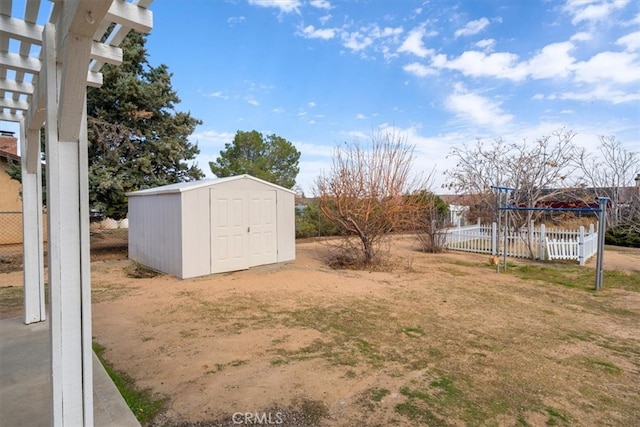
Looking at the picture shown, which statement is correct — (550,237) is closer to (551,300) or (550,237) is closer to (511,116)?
(511,116)

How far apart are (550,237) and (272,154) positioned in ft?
42.7

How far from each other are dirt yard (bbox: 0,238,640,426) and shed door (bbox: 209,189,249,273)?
85 cm

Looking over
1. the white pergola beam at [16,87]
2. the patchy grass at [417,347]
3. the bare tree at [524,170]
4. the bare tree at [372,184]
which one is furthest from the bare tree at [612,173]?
the white pergola beam at [16,87]

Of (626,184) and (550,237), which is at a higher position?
(626,184)

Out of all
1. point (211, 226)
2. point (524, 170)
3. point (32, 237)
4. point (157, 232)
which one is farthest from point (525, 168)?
point (32, 237)

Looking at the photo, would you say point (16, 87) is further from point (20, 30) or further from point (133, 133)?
point (133, 133)

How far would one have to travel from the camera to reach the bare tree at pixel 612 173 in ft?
43.4

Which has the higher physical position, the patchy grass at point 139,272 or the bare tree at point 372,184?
the bare tree at point 372,184

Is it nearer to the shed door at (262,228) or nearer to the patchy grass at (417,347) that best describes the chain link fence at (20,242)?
the shed door at (262,228)

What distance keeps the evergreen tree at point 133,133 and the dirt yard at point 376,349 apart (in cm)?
387

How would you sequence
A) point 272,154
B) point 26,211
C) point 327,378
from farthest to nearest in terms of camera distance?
1. point 272,154
2. point 26,211
3. point 327,378

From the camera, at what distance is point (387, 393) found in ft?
8.96

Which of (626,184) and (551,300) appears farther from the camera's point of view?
(626,184)

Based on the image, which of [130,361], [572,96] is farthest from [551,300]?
[572,96]
